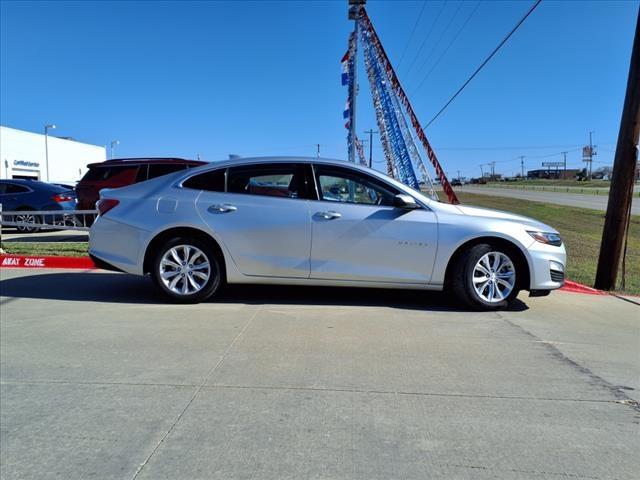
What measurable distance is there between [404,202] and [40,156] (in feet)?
175

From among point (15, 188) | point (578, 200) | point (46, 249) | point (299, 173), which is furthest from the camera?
point (578, 200)

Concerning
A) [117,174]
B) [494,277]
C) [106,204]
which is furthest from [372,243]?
[117,174]

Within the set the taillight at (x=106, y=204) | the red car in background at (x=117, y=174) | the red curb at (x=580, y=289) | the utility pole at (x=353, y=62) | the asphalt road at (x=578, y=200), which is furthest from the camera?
the asphalt road at (x=578, y=200)

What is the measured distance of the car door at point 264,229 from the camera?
19.3 feet

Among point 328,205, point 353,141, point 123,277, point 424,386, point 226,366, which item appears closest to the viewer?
point 424,386

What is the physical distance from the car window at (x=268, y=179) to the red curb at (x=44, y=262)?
141 inches

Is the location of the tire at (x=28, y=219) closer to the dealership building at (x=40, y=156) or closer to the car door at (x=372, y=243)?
the car door at (x=372, y=243)

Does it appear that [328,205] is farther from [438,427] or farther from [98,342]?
[438,427]

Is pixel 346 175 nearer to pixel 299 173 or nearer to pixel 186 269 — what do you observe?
pixel 299 173

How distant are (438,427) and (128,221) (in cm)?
433

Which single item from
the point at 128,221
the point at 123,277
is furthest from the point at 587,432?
the point at 123,277

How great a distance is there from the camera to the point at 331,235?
5.84m

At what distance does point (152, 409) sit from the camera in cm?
340

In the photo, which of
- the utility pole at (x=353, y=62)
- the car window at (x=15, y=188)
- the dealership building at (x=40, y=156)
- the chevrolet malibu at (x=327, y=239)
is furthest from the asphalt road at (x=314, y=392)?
the dealership building at (x=40, y=156)
